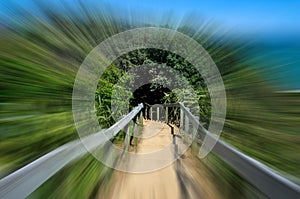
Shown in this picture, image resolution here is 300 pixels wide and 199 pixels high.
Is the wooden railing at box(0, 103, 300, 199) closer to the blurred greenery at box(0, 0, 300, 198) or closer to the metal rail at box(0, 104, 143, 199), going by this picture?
the metal rail at box(0, 104, 143, 199)

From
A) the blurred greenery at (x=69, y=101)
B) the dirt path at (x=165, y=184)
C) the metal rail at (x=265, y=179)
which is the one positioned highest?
the blurred greenery at (x=69, y=101)

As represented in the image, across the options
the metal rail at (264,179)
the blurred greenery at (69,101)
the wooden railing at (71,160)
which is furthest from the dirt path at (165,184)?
the metal rail at (264,179)

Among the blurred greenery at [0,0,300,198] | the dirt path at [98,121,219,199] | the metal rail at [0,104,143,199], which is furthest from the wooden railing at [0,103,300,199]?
the dirt path at [98,121,219,199]

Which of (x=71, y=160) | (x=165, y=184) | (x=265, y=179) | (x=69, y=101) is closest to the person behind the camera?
(x=265, y=179)

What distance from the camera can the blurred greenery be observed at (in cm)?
111

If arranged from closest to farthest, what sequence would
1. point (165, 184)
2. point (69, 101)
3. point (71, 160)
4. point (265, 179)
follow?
point (265, 179) < point (71, 160) < point (69, 101) < point (165, 184)

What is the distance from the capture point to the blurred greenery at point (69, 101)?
111 centimetres

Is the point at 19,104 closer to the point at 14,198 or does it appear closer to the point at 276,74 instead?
the point at 14,198

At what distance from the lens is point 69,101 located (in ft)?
5.55

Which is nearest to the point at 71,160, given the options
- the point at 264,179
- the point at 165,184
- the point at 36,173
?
the point at 36,173

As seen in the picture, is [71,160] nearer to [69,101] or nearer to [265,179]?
[69,101]

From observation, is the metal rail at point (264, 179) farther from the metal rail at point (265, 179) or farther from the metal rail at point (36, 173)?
the metal rail at point (36, 173)

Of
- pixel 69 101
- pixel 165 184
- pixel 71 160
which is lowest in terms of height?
pixel 165 184

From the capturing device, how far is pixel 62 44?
1653mm
